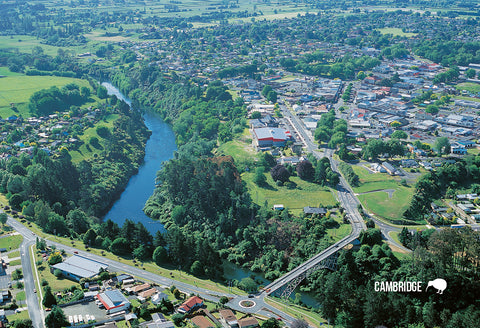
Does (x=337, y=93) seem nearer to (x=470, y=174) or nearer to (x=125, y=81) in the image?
(x=470, y=174)

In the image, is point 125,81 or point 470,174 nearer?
point 470,174

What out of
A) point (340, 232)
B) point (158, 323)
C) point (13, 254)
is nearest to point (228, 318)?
point (158, 323)

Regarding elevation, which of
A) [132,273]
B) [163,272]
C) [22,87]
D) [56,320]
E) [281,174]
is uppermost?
[22,87]

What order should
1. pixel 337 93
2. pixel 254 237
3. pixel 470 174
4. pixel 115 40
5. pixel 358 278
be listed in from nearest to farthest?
pixel 358 278 → pixel 254 237 → pixel 470 174 → pixel 337 93 → pixel 115 40

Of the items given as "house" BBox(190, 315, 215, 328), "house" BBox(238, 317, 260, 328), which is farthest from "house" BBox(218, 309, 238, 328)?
"house" BBox(190, 315, 215, 328)

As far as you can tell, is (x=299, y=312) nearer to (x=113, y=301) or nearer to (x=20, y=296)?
(x=113, y=301)

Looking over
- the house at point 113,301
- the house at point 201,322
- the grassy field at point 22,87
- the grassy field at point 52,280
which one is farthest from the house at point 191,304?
the grassy field at point 22,87

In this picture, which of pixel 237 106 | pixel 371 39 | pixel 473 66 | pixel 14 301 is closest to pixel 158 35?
pixel 371 39
